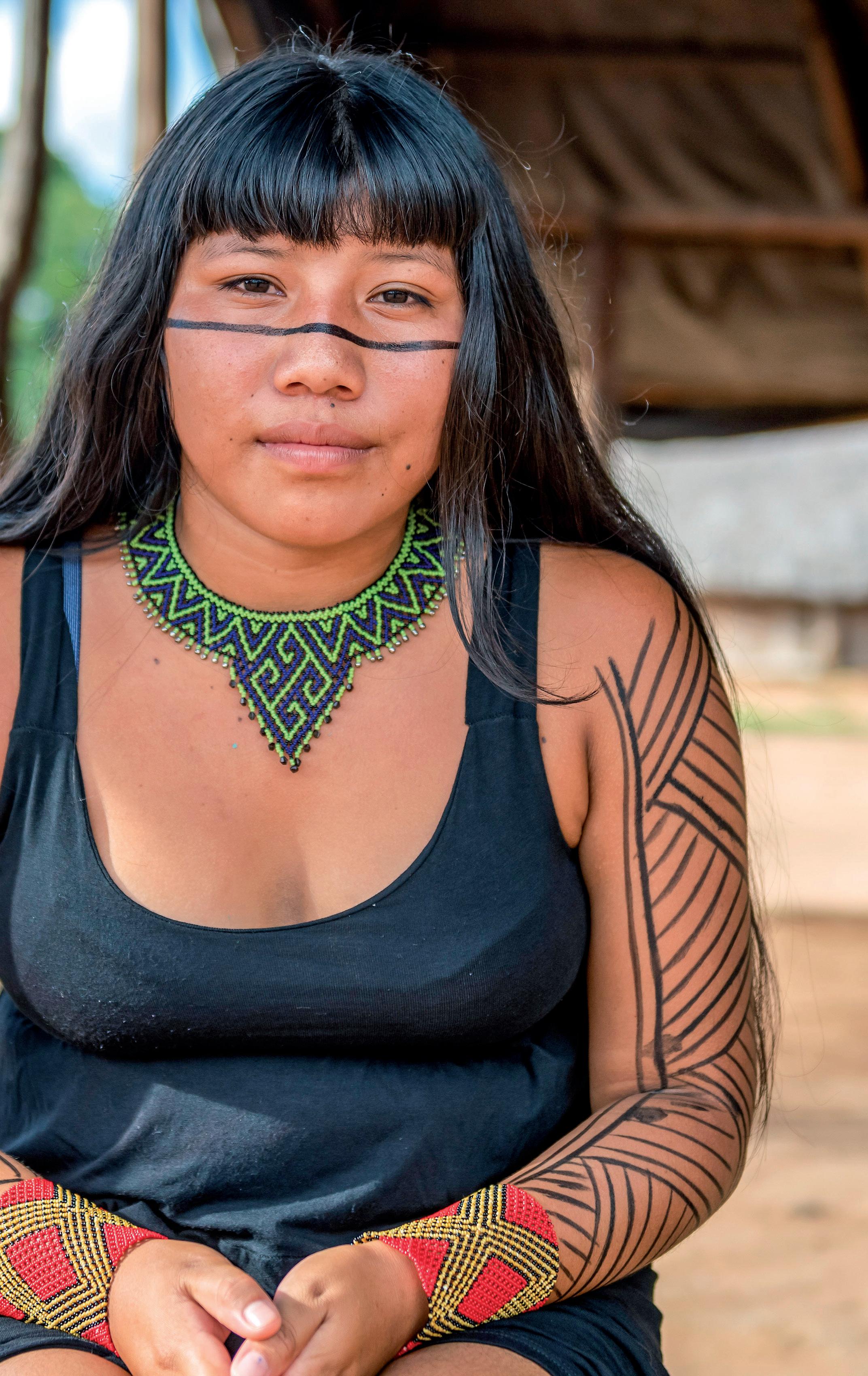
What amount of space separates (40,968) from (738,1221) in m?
1.89

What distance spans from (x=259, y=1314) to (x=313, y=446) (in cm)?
84

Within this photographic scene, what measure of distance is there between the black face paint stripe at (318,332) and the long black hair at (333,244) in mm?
44

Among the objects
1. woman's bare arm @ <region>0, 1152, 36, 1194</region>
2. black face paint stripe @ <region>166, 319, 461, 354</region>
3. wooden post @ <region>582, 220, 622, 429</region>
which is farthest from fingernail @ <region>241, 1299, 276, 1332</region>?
wooden post @ <region>582, 220, 622, 429</region>

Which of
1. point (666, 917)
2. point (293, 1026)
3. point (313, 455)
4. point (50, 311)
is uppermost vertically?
point (50, 311)

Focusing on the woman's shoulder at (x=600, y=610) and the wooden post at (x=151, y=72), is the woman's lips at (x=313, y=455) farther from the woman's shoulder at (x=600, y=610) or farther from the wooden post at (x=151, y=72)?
the wooden post at (x=151, y=72)

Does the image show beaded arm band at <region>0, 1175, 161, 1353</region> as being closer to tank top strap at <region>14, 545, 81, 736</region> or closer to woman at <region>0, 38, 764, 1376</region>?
woman at <region>0, 38, 764, 1376</region>

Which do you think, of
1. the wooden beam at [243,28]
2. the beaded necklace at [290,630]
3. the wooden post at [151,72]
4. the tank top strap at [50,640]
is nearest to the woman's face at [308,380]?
the beaded necklace at [290,630]

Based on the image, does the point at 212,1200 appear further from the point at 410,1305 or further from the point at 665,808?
the point at 665,808

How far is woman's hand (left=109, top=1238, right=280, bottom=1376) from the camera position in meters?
1.23

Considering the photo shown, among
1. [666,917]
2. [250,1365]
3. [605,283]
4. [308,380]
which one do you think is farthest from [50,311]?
[250,1365]

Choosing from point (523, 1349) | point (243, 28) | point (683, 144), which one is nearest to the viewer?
point (523, 1349)

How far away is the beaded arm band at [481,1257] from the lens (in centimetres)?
134

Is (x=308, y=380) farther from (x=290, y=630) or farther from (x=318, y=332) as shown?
(x=290, y=630)

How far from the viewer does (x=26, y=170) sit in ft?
16.3
